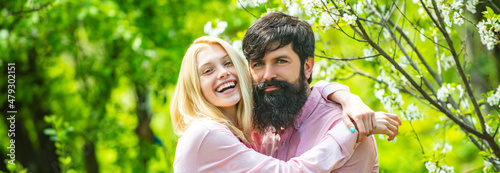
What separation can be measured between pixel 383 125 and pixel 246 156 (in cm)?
75

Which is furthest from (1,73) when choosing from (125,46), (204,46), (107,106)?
(204,46)

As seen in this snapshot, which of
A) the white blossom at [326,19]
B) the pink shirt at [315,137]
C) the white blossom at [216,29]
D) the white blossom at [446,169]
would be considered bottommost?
the white blossom at [446,169]

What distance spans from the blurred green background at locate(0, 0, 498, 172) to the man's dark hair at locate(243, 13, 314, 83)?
294cm

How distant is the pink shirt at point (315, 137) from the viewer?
296cm

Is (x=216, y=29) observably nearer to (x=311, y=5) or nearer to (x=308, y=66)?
(x=308, y=66)

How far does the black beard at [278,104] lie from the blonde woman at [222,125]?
0.24ft

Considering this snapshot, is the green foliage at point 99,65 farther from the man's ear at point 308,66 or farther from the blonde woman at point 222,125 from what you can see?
the man's ear at point 308,66

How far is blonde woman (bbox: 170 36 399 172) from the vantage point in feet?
9.10

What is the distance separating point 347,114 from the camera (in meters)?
2.89

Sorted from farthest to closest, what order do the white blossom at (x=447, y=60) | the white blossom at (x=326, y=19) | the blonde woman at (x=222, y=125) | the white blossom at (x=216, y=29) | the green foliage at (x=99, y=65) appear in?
the green foliage at (x=99, y=65) → the white blossom at (x=216, y=29) → the white blossom at (x=447, y=60) → the white blossom at (x=326, y=19) → the blonde woman at (x=222, y=125)

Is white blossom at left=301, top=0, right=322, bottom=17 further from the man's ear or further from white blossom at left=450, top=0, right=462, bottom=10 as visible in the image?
white blossom at left=450, top=0, right=462, bottom=10

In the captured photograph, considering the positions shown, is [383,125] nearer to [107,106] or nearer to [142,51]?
[142,51]

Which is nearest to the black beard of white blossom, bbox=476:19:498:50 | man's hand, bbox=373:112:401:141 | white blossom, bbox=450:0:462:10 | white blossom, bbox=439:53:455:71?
man's hand, bbox=373:112:401:141

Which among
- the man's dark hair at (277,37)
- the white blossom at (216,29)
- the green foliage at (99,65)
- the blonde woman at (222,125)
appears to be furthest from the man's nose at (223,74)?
the green foliage at (99,65)
